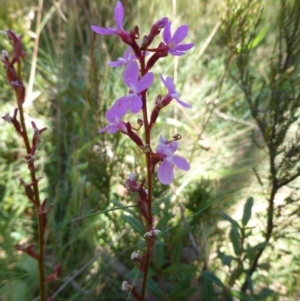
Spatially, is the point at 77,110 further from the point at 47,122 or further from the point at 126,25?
the point at 126,25

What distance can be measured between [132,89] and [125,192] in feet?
2.54

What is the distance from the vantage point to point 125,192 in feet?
4.76

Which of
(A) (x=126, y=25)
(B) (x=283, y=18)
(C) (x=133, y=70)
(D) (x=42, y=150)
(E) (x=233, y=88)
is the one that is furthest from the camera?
(A) (x=126, y=25)

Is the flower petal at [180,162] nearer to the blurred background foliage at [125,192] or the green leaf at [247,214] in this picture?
the blurred background foliage at [125,192]

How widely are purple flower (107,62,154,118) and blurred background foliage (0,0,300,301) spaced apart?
11.3 inches

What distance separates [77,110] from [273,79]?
3.86ft

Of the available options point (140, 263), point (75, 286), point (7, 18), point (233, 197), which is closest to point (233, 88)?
Answer: point (233, 197)

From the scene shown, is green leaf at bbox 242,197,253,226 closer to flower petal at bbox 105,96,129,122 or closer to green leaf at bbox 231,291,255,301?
green leaf at bbox 231,291,255,301

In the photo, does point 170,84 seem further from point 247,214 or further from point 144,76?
point 247,214

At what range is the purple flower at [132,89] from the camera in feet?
2.30

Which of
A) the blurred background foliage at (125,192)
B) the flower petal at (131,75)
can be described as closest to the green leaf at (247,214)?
the blurred background foliage at (125,192)

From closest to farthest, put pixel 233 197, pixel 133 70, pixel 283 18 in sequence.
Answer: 1. pixel 133 70
2. pixel 283 18
3. pixel 233 197

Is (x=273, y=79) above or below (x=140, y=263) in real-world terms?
above

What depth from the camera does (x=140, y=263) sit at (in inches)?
35.1
